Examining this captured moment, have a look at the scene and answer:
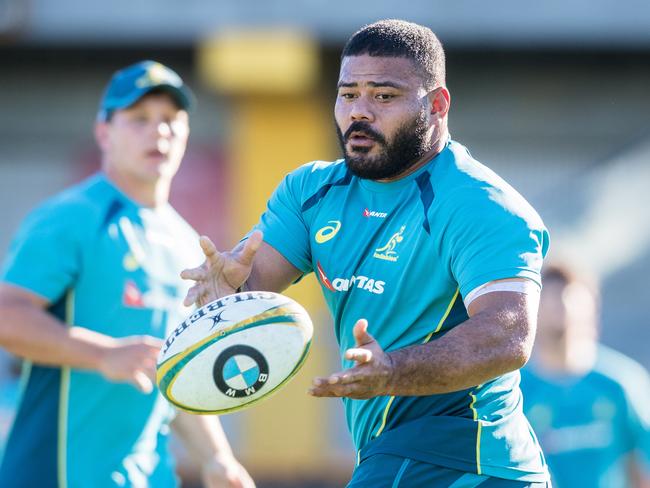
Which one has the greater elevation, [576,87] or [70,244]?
[576,87]

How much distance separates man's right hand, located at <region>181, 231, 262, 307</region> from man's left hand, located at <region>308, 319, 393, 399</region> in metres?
0.83

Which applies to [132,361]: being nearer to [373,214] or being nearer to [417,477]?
[373,214]

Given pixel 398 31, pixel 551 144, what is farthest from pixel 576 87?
pixel 398 31

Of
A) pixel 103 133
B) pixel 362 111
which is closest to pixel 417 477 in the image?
pixel 362 111

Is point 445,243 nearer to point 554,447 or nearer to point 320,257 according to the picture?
point 320,257

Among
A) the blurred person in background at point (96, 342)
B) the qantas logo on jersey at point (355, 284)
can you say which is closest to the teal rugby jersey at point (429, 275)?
the qantas logo on jersey at point (355, 284)

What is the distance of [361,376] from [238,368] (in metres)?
0.61

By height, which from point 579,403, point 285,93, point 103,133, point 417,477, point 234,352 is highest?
point 285,93

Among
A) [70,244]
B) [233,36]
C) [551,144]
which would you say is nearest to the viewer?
[70,244]

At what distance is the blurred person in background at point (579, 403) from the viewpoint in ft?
23.5

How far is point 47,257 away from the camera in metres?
5.53

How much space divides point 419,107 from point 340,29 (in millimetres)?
10811

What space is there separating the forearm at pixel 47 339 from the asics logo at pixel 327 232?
1.28 m

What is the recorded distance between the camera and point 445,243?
13.7 ft
